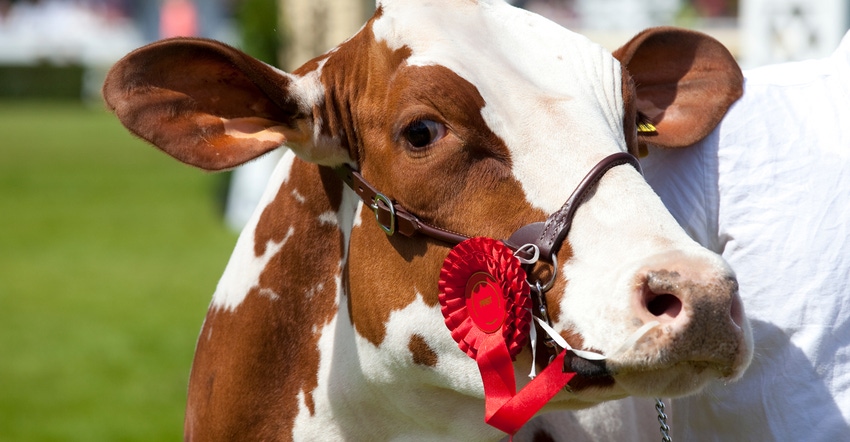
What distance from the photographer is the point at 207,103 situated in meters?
2.62

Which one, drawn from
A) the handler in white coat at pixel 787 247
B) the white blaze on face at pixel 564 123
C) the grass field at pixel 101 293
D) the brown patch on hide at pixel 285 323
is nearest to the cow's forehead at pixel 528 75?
the white blaze on face at pixel 564 123

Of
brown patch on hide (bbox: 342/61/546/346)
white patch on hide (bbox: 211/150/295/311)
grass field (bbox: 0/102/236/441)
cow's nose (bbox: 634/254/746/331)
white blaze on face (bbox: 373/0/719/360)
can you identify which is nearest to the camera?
cow's nose (bbox: 634/254/746/331)

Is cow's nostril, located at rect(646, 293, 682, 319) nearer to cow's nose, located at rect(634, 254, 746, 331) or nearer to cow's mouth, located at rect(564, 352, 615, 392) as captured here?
cow's nose, located at rect(634, 254, 746, 331)

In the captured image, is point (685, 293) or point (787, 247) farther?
point (787, 247)

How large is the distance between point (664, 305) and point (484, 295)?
411mm

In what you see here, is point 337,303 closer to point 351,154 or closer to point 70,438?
point 351,154

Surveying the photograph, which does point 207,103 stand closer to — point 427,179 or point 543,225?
point 427,179

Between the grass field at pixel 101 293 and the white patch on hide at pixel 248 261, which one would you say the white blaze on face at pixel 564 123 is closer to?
the white patch on hide at pixel 248 261

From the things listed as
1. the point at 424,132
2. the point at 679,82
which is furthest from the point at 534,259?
the point at 679,82

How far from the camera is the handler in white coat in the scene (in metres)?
2.44

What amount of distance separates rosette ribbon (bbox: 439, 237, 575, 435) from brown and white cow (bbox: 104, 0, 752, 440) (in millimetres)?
61

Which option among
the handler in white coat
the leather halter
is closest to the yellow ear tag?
the handler in white coat

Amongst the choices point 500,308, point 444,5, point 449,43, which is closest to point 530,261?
point 500,308

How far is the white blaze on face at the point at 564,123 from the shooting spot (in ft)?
6.83
